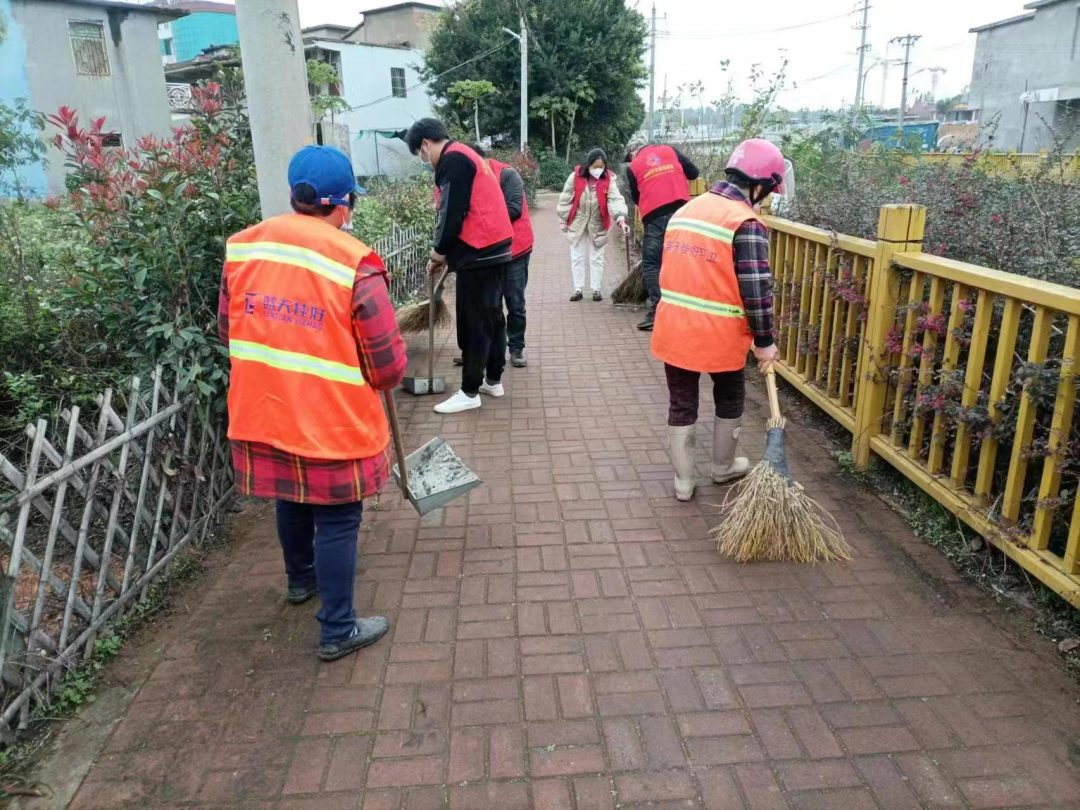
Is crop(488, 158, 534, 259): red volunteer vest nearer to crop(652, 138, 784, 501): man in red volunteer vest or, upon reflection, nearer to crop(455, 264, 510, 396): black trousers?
crop(455, 264, 510, 396): black trousers

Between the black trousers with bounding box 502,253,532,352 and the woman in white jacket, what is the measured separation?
2.42 m

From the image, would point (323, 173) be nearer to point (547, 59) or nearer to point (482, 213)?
point (482, 213)

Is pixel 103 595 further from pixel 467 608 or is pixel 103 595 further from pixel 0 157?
pixel 0 157

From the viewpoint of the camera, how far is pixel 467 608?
3.08 m

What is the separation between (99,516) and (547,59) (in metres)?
28.0

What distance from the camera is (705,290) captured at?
3.62 m

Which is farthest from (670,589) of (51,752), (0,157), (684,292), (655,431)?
(0,157)

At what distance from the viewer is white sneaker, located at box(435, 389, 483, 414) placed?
17.6 feet

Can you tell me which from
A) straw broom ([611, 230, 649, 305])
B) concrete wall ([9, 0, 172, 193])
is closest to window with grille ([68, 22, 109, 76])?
concrete wall ([9, 0, 172, 193])

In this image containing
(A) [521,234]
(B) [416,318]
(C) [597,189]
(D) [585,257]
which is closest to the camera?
(A) [521,234]

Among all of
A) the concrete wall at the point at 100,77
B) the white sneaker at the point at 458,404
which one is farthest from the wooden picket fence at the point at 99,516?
the concrete wall at the point at 100,77

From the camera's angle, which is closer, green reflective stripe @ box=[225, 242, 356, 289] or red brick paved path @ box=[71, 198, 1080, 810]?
red brick paved path @ box=[71, 198, 1080, 810]

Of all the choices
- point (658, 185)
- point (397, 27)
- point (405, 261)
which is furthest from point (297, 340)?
point (397, 27)

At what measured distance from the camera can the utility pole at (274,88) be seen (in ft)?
11.2
